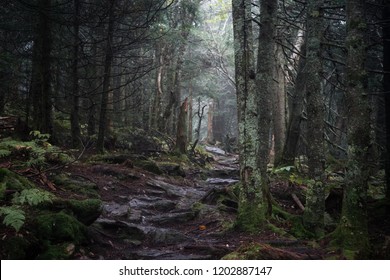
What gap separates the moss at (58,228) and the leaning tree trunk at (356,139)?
414 cm

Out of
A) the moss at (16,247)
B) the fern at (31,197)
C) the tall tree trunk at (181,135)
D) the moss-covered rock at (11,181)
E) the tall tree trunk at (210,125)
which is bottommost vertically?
the moss at (16,247)

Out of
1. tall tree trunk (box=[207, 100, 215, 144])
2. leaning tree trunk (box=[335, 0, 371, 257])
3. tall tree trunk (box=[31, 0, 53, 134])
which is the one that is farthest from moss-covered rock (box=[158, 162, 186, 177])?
tall tree trunk (box=[207, 100, 215, 144])

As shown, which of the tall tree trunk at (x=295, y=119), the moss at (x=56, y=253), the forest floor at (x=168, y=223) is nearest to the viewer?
the moss at (x=56, y=253)

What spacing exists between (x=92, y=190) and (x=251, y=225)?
418cm

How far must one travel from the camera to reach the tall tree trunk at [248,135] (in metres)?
6.61

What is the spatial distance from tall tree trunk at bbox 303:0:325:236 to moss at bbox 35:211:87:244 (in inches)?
178

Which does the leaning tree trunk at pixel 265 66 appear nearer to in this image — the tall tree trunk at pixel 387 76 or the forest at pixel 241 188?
the forest at pixel 241 188

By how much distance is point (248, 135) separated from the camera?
21.7 ft

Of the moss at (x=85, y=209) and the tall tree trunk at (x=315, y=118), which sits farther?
the tall tree trunk at (x=315, y=118)

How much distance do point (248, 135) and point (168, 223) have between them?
3.04 metres

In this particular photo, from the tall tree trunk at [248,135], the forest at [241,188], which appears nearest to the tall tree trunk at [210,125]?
the forest at [241,188]

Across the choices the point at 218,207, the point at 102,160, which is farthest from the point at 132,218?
the point at 102,160

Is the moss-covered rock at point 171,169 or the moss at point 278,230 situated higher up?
the moss-covered rock at point 171,169

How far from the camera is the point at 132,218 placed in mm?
7887
